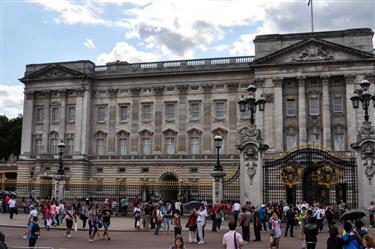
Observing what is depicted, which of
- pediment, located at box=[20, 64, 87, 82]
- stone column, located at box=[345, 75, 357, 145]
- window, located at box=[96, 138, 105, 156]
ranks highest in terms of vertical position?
pediment, located at box=[20, 64, 87, 82]

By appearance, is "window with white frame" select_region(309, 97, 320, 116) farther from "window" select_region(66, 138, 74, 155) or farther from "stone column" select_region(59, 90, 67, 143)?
"stone column" select_region(59, 90, 67, 143)

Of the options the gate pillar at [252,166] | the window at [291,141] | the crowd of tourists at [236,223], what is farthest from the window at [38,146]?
the gate pillar at [252,166]

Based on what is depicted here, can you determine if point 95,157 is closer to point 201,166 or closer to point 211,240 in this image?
point 201,166

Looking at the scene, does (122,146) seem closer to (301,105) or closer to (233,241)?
(301,105)

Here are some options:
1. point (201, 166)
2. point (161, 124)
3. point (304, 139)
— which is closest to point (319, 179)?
point (304, 139)

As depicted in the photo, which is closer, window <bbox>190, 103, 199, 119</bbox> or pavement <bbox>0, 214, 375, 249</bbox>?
pavement <bbox>0, 214, 375, 249</bbox>

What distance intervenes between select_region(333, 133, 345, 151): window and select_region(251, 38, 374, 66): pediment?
8.08 m

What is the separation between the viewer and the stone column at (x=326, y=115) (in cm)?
5022

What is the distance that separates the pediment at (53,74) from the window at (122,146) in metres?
9.57

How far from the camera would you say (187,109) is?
57.2 meters

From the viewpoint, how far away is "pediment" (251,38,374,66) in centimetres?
5000

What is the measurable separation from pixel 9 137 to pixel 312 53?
57.4 meters

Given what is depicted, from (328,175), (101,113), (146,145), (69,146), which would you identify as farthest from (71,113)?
(328,175)

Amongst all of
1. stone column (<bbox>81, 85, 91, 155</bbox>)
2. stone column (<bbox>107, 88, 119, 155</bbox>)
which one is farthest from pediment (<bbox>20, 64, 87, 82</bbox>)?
stone column (<bbox>107, 88, 119, 155</bbox>)
